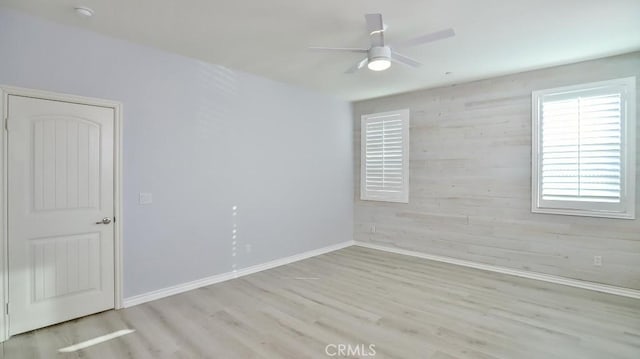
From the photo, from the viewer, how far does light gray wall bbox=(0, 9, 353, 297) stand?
3.20 metres

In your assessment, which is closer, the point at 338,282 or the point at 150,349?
the point at 150,349

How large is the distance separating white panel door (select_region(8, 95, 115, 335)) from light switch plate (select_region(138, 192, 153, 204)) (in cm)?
28

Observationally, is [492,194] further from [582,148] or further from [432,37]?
[432,37]

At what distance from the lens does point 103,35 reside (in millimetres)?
3373

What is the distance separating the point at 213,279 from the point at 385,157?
352cm

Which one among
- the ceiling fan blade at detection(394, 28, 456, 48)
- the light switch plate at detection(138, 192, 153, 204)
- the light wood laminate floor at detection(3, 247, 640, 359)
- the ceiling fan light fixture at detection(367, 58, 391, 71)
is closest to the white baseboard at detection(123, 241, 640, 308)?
the light wood laminate floor at detection(3, 247, 640, 359)

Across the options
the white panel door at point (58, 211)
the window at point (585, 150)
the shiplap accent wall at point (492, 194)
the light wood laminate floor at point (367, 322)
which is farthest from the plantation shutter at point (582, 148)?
the white panel door at point (58, 211)

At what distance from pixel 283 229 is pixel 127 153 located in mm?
2484

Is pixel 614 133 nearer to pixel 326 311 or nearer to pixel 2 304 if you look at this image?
pixel 326 311

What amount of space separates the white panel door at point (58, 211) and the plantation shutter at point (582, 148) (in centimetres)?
524

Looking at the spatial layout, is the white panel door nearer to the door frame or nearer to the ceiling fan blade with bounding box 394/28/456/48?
the door frame

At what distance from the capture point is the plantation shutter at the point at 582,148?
12.8 feet

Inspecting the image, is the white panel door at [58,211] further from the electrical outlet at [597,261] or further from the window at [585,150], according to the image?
the electrical outlet at [597,261]

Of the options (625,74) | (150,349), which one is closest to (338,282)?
(150,349)
